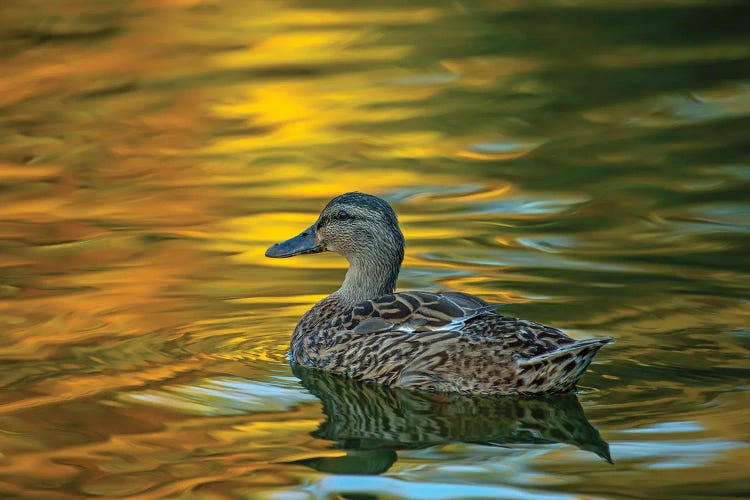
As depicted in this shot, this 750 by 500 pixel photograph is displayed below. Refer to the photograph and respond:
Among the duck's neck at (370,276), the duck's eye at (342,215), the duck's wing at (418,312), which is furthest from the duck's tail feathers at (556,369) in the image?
the duck's eye at (342,215)

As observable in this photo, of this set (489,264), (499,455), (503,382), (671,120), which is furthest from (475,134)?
(499,455)

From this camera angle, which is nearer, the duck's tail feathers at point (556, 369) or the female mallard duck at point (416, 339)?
the duck's tail feathers at point (556, 369)

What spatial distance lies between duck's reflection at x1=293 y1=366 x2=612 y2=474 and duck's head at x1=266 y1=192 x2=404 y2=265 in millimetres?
1076

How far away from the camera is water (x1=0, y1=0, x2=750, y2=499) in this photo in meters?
6.48

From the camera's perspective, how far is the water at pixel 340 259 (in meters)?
6.48

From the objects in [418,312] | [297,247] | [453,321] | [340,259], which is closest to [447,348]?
[453,321]

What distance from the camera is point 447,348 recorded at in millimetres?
7363

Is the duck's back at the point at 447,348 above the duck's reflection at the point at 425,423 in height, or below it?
above

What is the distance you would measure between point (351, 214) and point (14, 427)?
2.49m

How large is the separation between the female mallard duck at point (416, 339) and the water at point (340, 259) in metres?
0.14

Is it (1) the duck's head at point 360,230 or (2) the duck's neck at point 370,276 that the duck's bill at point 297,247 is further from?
(2) the duck's neck at point 370,276

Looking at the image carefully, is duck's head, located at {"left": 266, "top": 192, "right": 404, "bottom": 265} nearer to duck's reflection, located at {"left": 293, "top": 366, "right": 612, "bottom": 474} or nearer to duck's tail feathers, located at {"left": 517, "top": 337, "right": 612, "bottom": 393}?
duck's reflection, located at {"left": 293, "top": 366, "right": 612, "bottom": 474}

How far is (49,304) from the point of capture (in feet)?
29.8

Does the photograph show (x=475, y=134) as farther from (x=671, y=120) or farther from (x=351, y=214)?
(x=351, y=214)
